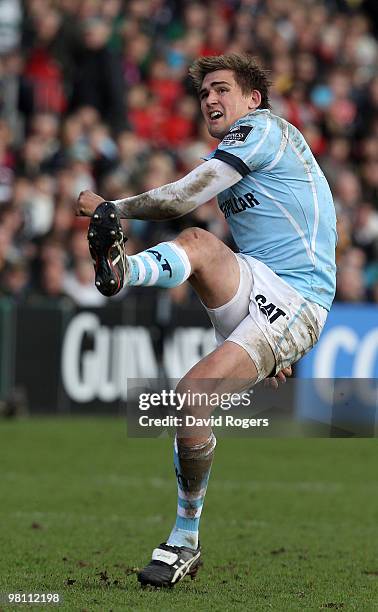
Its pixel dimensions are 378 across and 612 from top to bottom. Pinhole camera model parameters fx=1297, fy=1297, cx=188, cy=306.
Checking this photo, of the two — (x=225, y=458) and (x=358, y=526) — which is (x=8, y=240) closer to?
(x=225, y=458)

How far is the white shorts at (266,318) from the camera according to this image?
6383 millimetres

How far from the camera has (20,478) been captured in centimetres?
1098

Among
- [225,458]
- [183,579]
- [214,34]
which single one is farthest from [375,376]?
[183,579]

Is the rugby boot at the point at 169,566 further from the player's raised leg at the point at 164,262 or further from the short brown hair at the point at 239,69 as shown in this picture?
the short brown hair at the point at 239,69

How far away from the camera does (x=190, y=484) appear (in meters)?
6.67

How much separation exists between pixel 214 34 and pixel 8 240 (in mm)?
5269

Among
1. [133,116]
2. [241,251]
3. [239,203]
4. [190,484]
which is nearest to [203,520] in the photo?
[190,484]

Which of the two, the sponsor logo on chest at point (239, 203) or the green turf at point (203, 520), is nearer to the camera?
the green turf at point (203, 520)

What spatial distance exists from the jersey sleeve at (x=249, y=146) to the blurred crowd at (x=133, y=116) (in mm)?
8825

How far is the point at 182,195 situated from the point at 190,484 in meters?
1.51

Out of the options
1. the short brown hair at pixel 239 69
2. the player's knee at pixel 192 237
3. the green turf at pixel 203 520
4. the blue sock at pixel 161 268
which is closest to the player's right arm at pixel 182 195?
the player's knee at pixel 192 237

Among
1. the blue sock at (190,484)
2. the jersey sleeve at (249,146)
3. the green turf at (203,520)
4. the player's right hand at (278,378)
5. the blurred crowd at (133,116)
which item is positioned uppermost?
the blurred crowd at (133,116)

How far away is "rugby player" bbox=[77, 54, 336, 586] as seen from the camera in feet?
20.6

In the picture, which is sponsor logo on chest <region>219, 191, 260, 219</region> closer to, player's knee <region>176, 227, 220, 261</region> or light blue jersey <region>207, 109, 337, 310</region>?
light blue jersey <region>207, 109, 337, 310</region>
